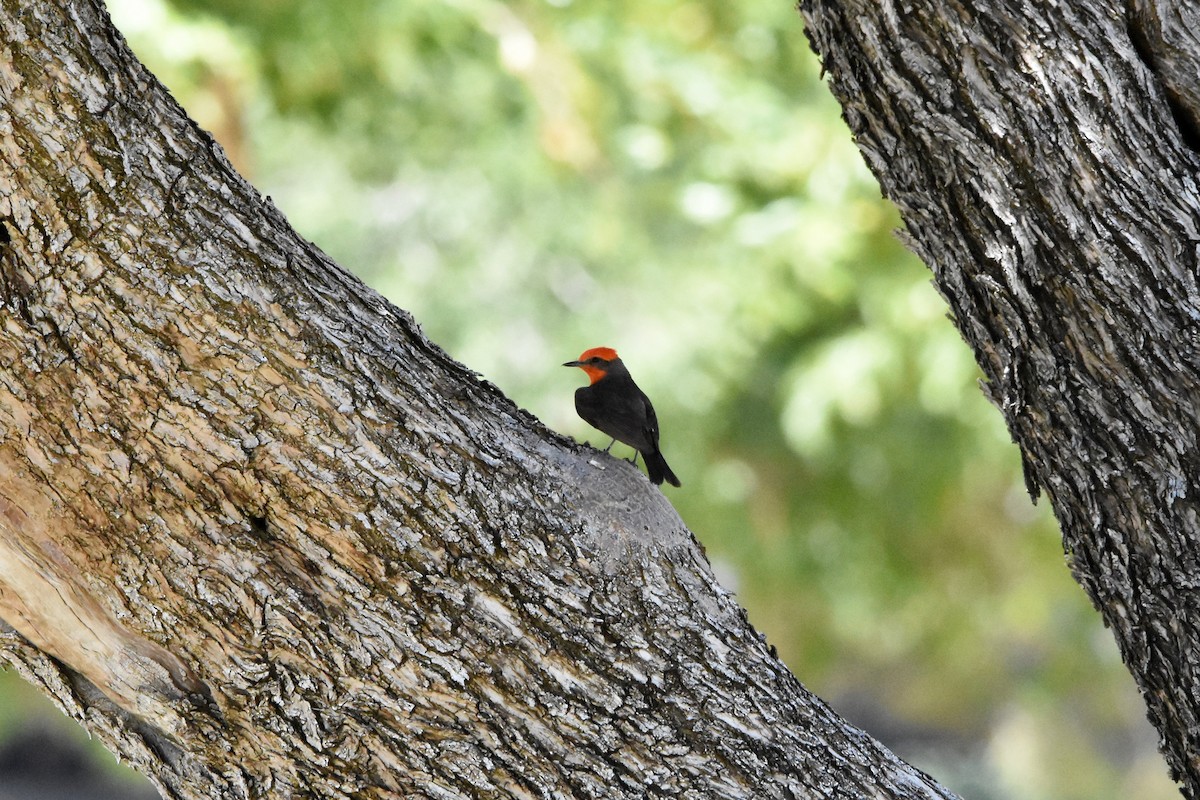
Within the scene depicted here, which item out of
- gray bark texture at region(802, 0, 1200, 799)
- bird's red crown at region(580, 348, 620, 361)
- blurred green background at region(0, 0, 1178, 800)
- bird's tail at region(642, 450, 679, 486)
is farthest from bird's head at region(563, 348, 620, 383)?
blurred green background at region(0, 0, 1178, 800)

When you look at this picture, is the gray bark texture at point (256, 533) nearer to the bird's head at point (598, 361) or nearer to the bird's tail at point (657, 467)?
the bird's tail at point (657, 467)

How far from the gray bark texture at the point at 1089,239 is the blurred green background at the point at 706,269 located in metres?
6.34

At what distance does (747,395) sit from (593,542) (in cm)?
955

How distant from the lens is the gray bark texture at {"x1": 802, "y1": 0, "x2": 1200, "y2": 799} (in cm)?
243

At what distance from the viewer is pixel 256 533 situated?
2.23m

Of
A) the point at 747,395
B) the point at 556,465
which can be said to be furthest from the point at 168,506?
the point at 747,395

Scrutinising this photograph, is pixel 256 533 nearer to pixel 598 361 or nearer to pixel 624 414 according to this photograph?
pixel 624 414

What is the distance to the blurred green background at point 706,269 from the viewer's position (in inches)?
363

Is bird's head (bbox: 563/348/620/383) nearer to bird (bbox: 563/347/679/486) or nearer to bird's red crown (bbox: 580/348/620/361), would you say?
Answer: bird's red crown (bbox: 580/348/620/361)

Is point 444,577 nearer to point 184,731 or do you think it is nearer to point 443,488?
point 443,488

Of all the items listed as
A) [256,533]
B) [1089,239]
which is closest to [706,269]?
[1089,239]

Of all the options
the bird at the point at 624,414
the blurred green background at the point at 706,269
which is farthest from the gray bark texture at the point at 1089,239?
the blurred green background at the point at 706,269

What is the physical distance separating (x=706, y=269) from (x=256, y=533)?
8228 mm

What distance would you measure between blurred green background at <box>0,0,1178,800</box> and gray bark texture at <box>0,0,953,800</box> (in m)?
6.02
